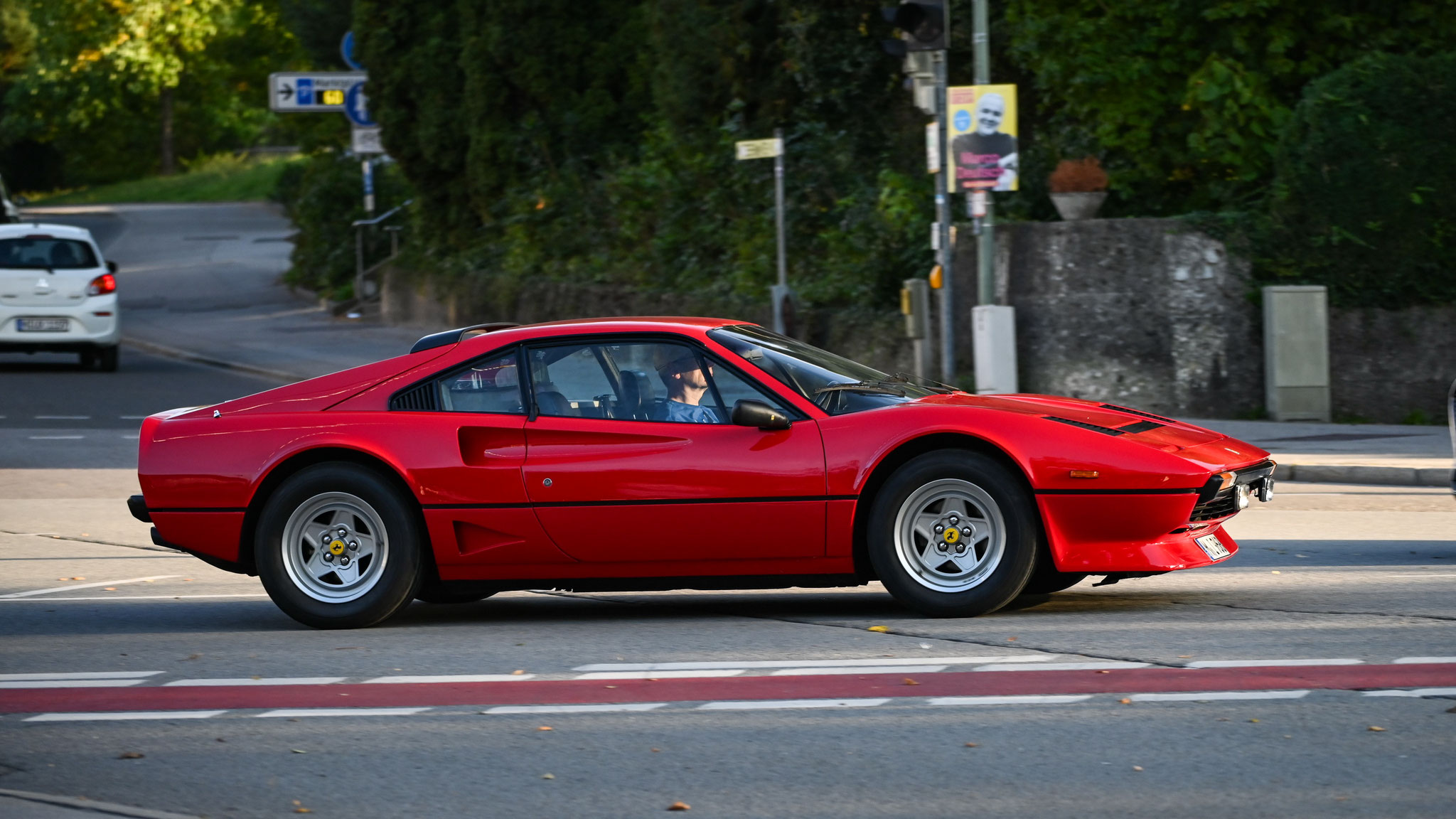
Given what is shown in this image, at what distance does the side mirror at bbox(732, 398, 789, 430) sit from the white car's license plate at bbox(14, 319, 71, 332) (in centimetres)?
1848

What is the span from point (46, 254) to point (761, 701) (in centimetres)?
1991

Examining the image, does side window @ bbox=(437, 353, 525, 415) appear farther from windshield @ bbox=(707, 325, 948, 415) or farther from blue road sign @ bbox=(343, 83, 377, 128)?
blue road sign @ bbox=(343, 83, 377, 128)

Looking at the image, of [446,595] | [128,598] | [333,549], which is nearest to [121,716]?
[333,549]

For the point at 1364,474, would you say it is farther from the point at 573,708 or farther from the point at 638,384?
the point at 573,708

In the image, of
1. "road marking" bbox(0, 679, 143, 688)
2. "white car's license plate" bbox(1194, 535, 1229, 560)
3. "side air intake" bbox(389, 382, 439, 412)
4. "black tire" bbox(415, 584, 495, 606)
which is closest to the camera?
"road marking" bbox(0, 679, 143, 688)

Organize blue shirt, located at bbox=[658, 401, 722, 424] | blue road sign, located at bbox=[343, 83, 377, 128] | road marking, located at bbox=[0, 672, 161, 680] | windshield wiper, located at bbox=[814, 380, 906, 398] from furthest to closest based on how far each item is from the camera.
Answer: blue road sign, located at bbox=[343, 83, 377, 128], windshield wiper, located at bbox=[814, 380, 906, 398], blue shirt, located at bbox=[658, 401, 722, 424], road marking, located at bbox=[0, 672, 161, 680]

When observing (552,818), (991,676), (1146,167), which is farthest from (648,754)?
(1146,167)

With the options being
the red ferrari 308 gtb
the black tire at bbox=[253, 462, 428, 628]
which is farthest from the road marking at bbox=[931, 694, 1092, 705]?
the black tire at bbox=[253, 462, 428, 628]

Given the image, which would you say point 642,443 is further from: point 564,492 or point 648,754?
point 648,754

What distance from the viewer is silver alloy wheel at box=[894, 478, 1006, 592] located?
24.0 ft

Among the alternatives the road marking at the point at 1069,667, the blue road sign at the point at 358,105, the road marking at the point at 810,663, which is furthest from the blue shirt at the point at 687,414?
the blue road sign at the point at 358,105

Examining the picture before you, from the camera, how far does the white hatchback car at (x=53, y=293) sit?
23312 mm

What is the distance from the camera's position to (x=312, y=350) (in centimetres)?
2739

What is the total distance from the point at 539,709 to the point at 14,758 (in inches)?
65.4
